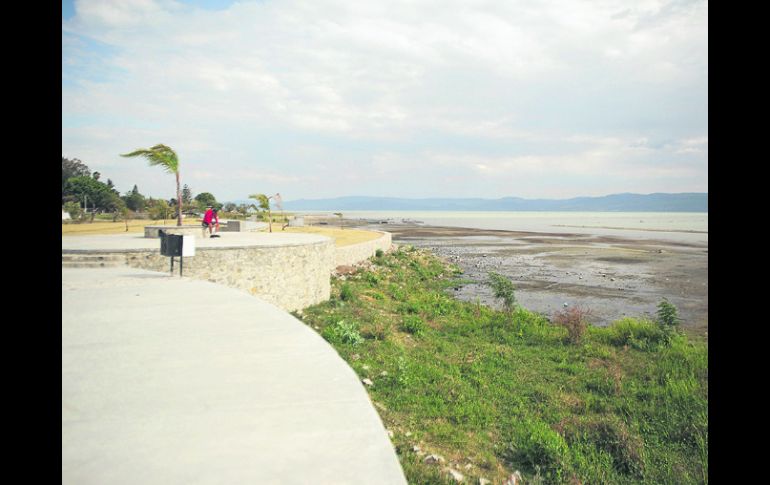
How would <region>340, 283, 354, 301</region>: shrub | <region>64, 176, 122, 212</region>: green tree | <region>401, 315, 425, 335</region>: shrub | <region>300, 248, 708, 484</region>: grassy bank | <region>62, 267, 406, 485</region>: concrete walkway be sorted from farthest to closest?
<region>64, 176, 122, 212</region>: green tree
<region>340, 283, 354, 301</region>: shrub
<region>401, 315, 425, 335</region>: shrub
<region>300, 248, 708, 484</region>: grassy bank
<region>62, 267, 406, 485</region>: concrete walkway

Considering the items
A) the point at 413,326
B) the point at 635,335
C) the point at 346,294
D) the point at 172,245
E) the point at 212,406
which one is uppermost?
the point at 172,245

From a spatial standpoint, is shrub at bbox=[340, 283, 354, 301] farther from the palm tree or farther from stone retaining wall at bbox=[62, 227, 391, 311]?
the palm tree

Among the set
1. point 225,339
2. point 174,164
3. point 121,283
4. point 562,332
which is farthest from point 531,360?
point 174,164

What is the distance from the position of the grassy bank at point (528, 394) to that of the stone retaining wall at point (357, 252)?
632 centimetres

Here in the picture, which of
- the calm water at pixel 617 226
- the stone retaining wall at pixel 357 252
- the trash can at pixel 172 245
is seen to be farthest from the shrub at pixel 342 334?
the calm water at pixel 617 226

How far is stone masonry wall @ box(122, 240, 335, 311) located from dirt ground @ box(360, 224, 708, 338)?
707 cm

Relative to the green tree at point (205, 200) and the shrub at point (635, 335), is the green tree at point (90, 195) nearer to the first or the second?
the green tree at point (205, 200)

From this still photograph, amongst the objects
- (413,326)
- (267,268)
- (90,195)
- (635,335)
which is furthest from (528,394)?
(90,195)

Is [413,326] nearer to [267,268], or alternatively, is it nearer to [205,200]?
[267,268]

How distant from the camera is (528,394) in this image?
24.8ft

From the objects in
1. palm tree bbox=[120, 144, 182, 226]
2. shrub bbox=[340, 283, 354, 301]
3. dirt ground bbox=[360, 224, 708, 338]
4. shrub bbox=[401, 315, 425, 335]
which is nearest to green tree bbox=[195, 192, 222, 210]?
dirt ground bbox=[360, 224, 708, 338]

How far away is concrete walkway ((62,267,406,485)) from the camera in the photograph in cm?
232

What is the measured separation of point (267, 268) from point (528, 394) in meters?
6.98
